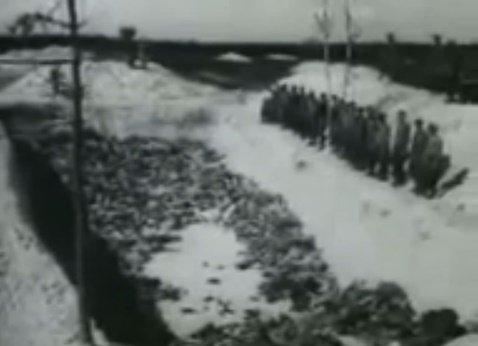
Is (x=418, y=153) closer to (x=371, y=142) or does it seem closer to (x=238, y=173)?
(x=371, y=142)

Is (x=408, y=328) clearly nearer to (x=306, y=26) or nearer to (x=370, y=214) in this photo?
(x=370, y=214)

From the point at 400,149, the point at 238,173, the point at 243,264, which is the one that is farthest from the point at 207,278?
the point at 400,149

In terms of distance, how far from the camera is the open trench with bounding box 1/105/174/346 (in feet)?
5.42

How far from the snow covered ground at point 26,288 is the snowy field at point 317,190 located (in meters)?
0.02

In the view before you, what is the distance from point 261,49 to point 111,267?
470 millimetres

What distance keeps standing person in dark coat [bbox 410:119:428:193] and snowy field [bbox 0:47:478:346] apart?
0.02m

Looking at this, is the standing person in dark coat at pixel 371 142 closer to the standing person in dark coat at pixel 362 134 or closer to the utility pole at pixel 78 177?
the standing person in dark coat at pixel 362 134

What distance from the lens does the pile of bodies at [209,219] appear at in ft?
5.37

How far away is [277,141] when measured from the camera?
1.65 m

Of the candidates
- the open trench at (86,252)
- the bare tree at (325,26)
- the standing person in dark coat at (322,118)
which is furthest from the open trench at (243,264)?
the bare tree at (325,26)

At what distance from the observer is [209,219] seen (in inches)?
65.6

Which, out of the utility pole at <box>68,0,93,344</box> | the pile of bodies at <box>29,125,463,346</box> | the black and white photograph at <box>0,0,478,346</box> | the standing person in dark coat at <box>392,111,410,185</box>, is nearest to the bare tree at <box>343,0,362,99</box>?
the black and white photograph at <box>0,0,478,346</box>

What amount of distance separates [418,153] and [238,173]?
314 mm

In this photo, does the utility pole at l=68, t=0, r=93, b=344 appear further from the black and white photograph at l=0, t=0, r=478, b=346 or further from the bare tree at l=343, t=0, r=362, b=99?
the bare tree at l=343, t=0, r=362, b=99
